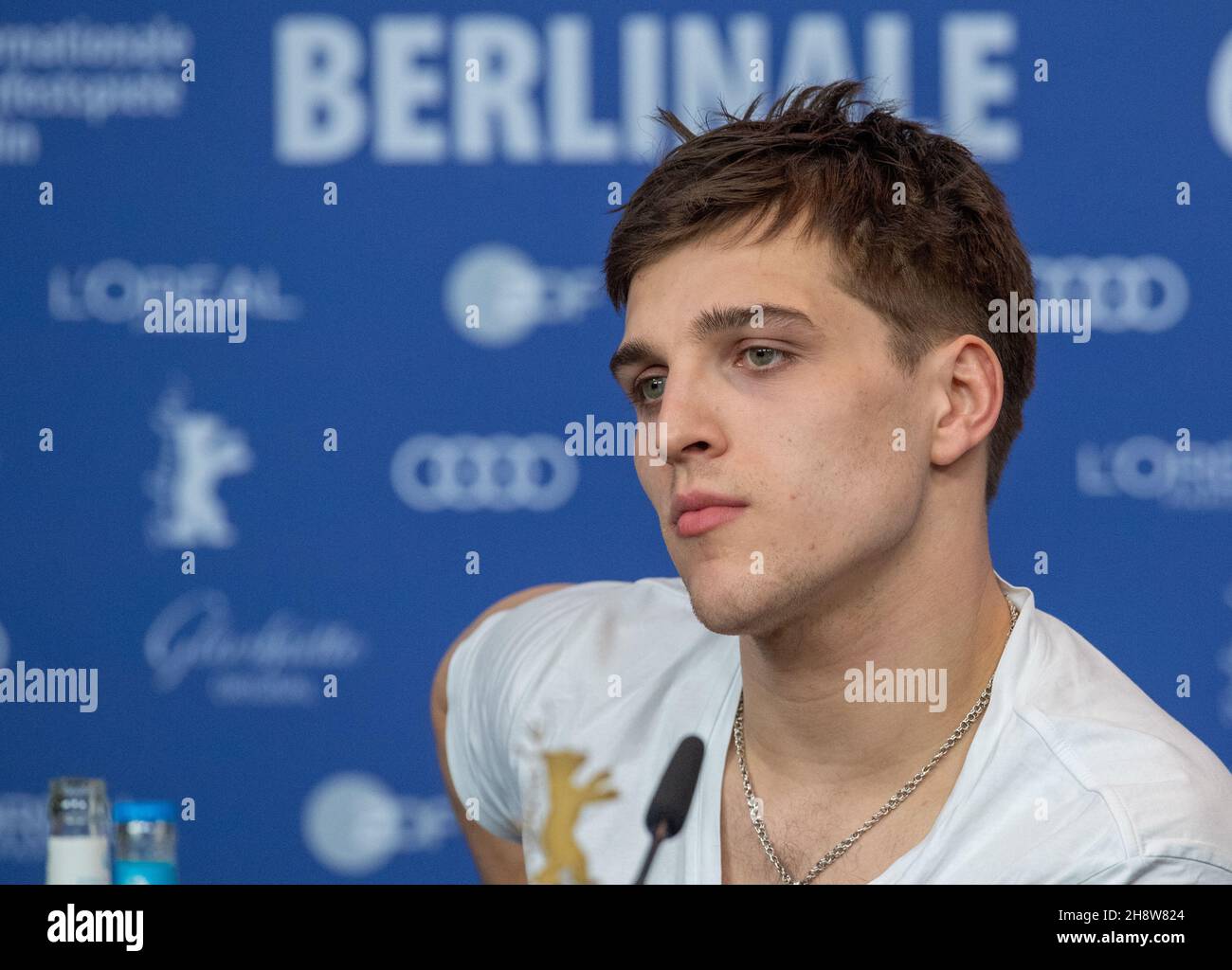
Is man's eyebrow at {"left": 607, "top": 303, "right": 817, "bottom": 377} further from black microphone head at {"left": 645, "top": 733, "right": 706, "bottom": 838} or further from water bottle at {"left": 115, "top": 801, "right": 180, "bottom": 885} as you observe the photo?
water bottle at {"left": 115, "top": 801, "right": 180, "bottom": 885}

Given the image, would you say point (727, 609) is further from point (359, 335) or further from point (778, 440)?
point (359, 335)

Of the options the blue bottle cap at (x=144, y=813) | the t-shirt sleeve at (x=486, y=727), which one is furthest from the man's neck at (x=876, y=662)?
the blue bottle cap at (x=144, y=813)

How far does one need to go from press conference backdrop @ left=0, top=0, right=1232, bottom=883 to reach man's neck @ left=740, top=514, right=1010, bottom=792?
31.2 inches

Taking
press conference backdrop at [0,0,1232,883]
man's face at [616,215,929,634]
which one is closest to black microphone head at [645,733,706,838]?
man's face at [616,215,929,634]

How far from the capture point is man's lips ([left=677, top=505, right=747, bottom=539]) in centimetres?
121

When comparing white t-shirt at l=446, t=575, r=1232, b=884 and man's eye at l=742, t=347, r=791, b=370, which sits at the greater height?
man's eye at l=742, t=347, r=791, b=370

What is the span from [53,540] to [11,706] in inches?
10.2

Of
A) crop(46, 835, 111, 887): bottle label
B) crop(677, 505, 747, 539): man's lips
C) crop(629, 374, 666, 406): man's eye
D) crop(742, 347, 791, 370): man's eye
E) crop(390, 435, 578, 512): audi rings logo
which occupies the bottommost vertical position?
crop(46, 835, 111, 887): bottle label

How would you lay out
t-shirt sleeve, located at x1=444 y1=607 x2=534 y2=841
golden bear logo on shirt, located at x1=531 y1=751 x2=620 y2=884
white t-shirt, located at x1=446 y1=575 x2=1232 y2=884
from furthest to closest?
t-shirt sleeve, located at x1=444 y1=607 x2=534 y2=841
golden bear logo on shirt, located at x1=531 y1=751 x2=620 y2=884
white t-shirt, located at x1=446 y1=575 x2=1232 y2=884

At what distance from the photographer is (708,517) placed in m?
1.21

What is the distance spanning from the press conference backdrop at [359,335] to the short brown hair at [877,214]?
0.70 m

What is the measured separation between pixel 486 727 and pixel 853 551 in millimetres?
539

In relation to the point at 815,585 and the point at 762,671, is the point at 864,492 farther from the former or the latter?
the point at 762,671
